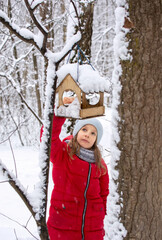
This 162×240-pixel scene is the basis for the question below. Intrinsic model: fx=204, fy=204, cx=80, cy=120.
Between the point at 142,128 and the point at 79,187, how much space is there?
3.61ft

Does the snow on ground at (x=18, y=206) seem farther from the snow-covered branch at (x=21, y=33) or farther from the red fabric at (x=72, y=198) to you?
the snow-covered branch at (x=21, y=33)

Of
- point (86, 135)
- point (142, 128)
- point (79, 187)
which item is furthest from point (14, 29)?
point (79, 187)

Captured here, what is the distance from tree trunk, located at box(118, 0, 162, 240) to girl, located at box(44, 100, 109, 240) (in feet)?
2.33

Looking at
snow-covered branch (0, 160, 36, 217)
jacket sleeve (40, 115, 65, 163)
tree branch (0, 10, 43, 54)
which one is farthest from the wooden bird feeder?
snow-covered branch (0, 160, 36, 217)

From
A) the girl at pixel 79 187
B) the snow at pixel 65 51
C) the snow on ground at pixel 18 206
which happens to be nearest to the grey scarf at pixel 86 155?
the girl at pixel 79 187

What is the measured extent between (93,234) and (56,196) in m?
0.52

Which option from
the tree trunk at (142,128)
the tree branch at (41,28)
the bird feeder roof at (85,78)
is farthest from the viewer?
the bird feeder roof at (85,78)

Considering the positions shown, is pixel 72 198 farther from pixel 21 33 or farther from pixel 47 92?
pixel 21 33

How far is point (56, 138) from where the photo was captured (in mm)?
1864

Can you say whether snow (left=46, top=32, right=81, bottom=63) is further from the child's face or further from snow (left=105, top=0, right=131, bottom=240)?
the child's face

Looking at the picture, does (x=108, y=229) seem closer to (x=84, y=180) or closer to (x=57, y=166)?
(x=84, y=180)

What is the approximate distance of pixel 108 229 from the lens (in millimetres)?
1476

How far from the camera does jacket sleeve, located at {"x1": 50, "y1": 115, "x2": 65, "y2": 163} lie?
169 centimetres

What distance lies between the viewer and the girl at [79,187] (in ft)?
6.48
